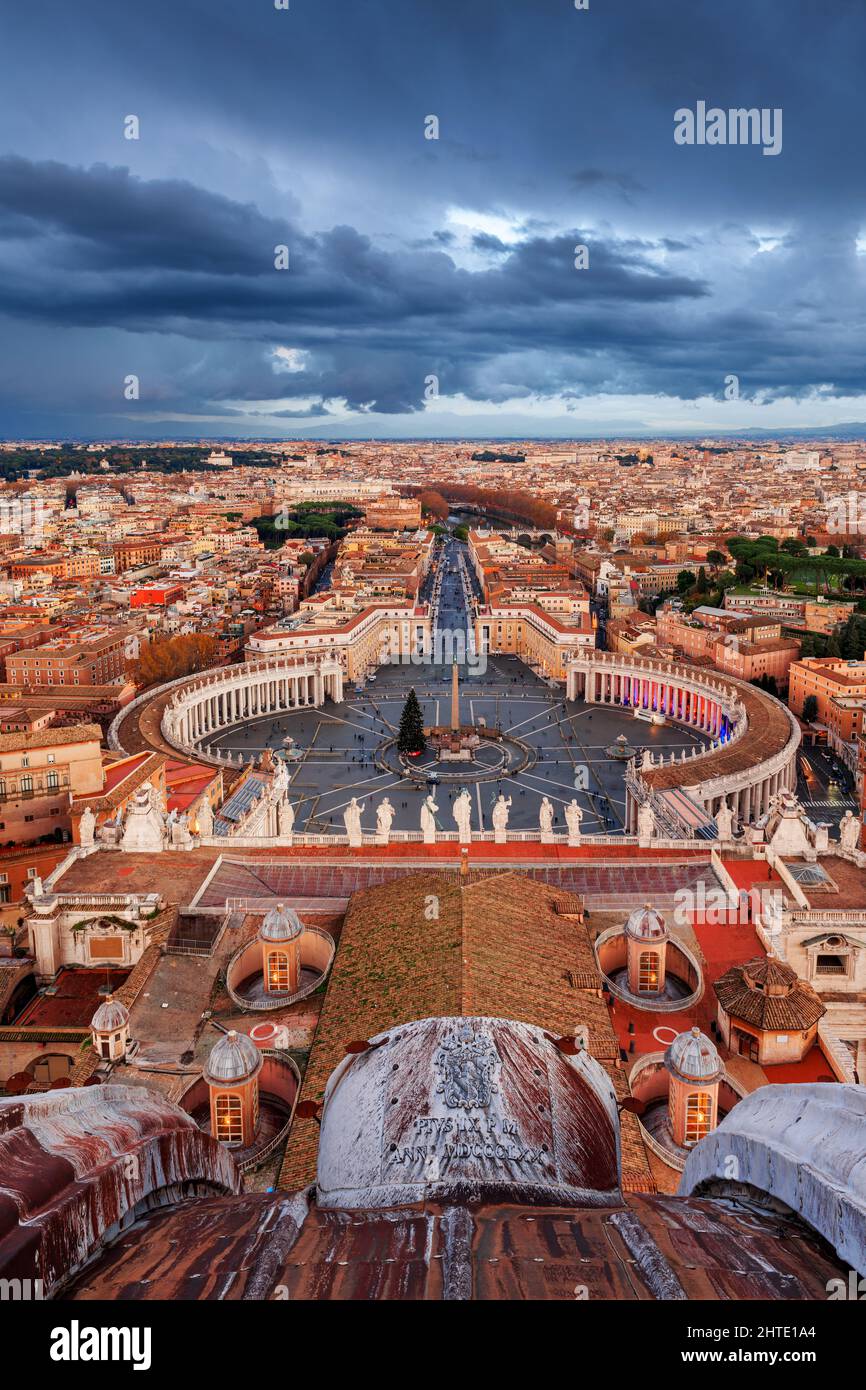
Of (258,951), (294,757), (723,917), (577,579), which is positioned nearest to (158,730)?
(294,757)

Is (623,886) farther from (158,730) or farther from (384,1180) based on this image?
(158,730)

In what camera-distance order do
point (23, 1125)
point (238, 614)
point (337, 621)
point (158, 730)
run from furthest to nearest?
point (238, 614)
point (337, 621)
point (158, 730)
point (23, 1125)

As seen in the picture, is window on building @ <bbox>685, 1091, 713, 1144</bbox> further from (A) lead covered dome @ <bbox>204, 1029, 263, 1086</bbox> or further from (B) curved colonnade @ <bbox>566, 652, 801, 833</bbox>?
(B) curved colonnade @ <bbox>566, 652, 801, 833</bbox>

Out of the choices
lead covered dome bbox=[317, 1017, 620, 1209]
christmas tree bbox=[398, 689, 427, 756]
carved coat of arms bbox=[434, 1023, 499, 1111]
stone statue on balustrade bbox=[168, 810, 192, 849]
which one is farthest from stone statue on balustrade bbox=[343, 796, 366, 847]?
christmas tree bbox=[398, 689, 427, 756]

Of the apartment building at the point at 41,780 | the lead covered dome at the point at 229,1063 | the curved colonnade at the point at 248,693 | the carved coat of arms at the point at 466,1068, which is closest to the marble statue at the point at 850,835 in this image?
the lead covered dome at the point at 229,1063

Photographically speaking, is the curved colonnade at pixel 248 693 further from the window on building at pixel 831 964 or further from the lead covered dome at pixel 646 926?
the window on building at pixel 831 964

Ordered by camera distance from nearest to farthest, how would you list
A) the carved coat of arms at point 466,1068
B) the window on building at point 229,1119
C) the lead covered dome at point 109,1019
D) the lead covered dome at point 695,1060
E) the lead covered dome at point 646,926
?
the carved coat of arms at point 466,1068, the lead covered dome at point 695,1060, the window on building at point 229,1119, the lead covered dome at point 109,1019, the lead covered dome at point 646,926

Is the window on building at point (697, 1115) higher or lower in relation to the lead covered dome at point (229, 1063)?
lower

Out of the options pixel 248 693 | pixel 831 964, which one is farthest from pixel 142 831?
pixel 248 693
